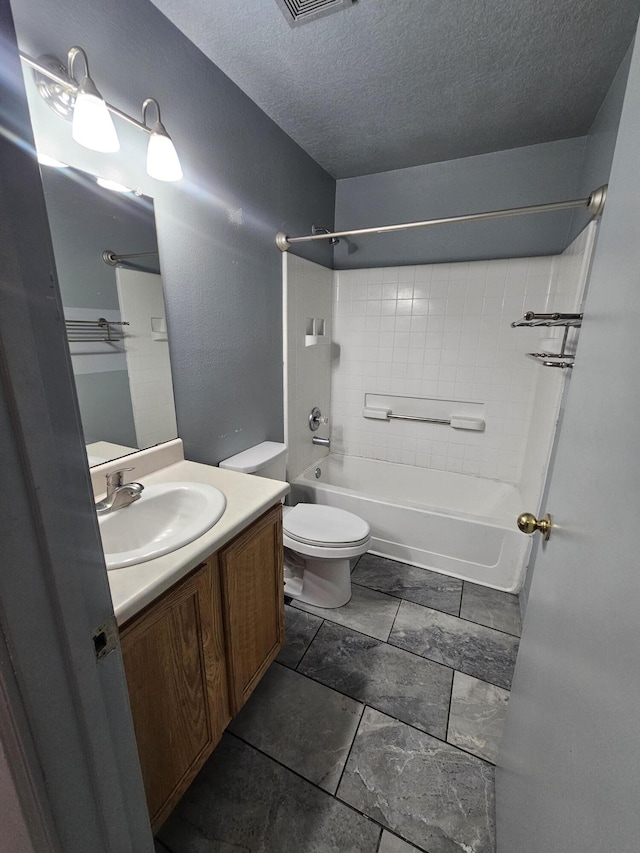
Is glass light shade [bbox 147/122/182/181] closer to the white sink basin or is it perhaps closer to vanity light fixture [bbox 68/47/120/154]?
vanity light fixture [bbox 68/47/120/154]

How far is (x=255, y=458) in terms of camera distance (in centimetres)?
183

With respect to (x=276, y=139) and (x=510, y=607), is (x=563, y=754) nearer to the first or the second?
(x=510, y=607)

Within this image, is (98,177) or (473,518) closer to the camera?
(98,177)

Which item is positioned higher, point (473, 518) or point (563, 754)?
point (563, 754)

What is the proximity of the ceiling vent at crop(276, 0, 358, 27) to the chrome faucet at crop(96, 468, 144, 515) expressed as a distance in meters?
1.66

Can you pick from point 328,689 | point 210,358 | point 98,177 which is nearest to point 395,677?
point 328,689

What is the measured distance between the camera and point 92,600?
1.60 feet

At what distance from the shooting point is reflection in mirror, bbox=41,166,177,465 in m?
1.06

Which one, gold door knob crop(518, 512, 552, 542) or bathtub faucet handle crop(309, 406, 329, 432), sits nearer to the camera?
gold door knob crop(518, 512, 552, 542)

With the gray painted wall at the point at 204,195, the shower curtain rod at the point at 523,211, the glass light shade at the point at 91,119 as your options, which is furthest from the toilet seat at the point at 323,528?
the glass light shade at the point at 91,119

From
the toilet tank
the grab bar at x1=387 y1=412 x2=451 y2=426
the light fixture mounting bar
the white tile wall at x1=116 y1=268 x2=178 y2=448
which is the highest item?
the light fixture mounting bar

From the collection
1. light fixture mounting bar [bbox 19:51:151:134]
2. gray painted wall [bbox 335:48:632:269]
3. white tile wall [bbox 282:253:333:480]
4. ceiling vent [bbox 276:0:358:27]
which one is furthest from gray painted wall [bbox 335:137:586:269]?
light fixture mounting bar [bbox 19:51:151:134]

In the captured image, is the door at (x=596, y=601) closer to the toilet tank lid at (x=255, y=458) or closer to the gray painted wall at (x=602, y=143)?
the gray painted wall at (x=602, y=143)

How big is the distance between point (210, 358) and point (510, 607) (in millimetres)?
2000
